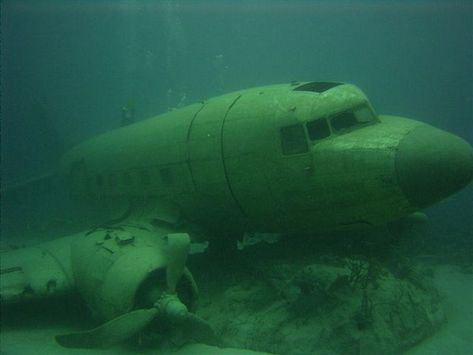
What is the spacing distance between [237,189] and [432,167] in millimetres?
3408

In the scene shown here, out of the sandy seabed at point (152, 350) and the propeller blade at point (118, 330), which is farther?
the sandy seabed at point (152, 350)

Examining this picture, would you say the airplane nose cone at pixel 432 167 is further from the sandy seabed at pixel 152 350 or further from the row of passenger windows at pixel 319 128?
the sandy seabed at pixel 152 350

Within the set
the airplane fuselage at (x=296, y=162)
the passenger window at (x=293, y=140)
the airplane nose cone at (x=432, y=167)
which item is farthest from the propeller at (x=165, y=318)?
the airplane nose cone at (x=432, y=167)

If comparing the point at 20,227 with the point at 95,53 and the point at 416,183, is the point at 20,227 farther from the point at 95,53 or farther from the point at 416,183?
the point at 95,53

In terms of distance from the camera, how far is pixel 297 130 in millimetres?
7297

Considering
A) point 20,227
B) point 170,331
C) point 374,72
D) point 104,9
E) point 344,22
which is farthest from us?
point 344,22

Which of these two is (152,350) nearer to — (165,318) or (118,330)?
(165,318)

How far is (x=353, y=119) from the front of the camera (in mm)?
7504

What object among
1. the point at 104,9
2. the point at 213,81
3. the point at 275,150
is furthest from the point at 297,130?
the point at 213,81

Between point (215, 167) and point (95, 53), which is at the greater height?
point (95, 53)

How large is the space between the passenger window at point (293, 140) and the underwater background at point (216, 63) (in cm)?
926

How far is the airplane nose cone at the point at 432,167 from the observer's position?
6.12m

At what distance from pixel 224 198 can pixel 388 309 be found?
3577 mm

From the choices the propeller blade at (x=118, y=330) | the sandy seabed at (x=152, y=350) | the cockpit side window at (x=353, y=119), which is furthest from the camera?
the cockpit side window at (x=353, y=119)
